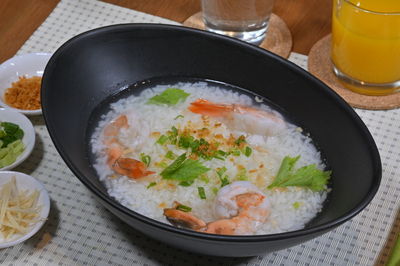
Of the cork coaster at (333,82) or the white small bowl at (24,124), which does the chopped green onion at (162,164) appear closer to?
the white small bowl at (24,124)

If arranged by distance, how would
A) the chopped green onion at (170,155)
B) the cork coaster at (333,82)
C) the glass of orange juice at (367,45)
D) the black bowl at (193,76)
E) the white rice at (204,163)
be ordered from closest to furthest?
the black bowl at (193,76) < the white rice at (204,163) < the chopped green onion at (170,155) < the glass of orange juice at (367,45) < the cork coaster at (333,82)

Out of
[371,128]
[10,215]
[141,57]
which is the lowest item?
[371,128]

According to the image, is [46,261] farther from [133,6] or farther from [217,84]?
[133,6]

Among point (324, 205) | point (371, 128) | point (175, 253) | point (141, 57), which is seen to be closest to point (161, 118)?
point (141, 57)

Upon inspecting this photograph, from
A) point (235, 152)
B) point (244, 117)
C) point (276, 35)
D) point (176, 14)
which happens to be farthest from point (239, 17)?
point (235, 152)

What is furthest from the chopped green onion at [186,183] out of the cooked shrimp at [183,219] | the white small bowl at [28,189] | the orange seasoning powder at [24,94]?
the orange seasoning powder at [24,94]

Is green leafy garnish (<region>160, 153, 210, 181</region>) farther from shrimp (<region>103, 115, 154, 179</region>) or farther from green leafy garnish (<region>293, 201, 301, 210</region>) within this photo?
green leafy garnish (<region>293, 201, 301, 210</region>)
